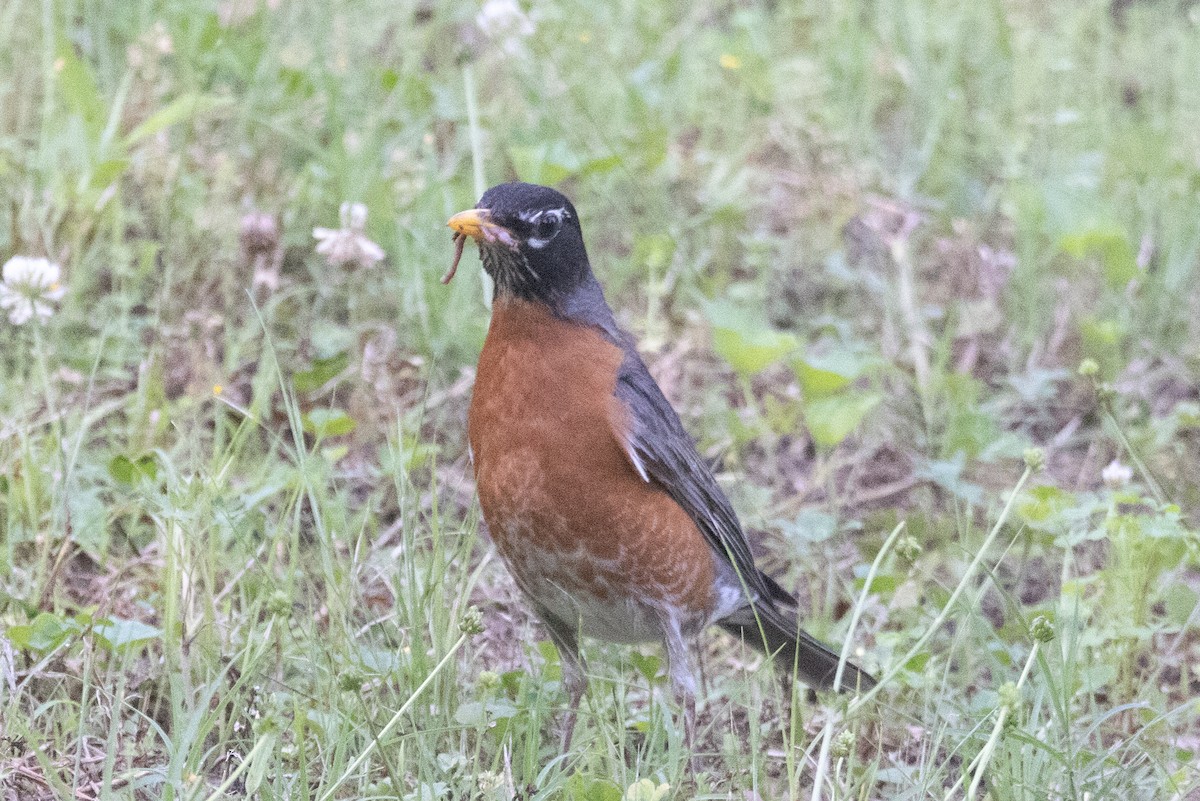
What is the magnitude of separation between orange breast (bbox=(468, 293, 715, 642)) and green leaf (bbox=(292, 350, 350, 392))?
111cm

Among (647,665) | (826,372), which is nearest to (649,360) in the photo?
(826,372)

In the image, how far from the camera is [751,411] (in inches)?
191

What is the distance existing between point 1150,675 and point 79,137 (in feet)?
11.3

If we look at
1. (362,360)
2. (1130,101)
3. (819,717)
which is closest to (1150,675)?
A: (819,717)

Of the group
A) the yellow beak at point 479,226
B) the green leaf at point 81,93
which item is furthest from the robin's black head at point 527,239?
the green leaf at point 81,93

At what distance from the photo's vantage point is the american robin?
3.30 m

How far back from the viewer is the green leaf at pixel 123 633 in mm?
3117

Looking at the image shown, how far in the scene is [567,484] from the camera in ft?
10.8

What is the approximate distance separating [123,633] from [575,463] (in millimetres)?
981

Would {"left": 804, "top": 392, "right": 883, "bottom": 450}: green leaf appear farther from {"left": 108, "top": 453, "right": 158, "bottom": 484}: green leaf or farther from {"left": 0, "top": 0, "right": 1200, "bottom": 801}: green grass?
{"left": 108, "top": 453, "right": 158, "bottom": 484}: green leaf

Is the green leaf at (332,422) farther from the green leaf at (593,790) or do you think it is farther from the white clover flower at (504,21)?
the white clover flower at (504,21)

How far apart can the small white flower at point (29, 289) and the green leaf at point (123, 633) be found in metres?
1.07

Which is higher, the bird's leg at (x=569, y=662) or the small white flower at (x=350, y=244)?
the small white flower at (x=350, y=244)

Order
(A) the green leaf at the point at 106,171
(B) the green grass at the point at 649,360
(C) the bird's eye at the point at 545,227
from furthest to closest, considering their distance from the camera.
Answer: (A) the green leaf at the point at 106,171, (C) the bird's eye at the point at 545,227, (B) the green grass at the point at 649,360
